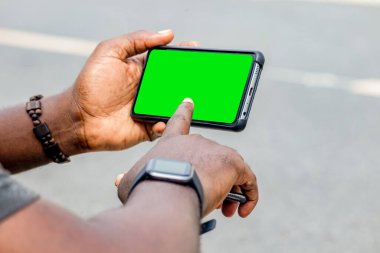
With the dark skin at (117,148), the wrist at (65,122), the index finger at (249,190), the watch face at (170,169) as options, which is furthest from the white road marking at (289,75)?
the watch face at (170,169)

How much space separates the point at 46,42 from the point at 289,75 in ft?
4.20

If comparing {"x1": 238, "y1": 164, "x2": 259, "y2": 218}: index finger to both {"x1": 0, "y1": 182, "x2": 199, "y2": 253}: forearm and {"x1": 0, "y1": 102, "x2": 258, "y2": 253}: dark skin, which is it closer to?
{"x1": 0, "y1": 102, "x2": 258, "y2": 253}: dark skin

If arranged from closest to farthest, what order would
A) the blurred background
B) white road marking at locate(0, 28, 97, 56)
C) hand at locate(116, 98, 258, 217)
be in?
hand at locate(116, 98, 258, 217), the blurred background, white road marking at locate(0, 28, 97, 56)

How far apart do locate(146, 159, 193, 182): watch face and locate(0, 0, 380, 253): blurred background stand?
1.13 metres

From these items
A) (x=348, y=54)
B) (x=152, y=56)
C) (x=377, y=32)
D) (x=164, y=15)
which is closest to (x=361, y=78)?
(x=348, y=54)

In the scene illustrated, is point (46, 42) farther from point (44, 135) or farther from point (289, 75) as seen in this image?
point (44, 135)

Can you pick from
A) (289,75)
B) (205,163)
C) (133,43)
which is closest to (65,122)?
(133,43)

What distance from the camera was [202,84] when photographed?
1259mm

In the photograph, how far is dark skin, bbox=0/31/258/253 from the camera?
0.68 meters

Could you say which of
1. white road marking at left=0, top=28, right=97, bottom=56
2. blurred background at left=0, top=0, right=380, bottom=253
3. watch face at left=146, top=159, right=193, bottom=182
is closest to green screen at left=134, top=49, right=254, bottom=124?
watch face at left=146, top=159, right=193, bottom=182

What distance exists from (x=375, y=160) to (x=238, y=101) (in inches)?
46.0

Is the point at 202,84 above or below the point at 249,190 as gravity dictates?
above

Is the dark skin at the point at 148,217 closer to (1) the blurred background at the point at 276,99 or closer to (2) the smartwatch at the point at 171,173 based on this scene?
(2) the smartwatch at the point at 171,173

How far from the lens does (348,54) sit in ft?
8.94
